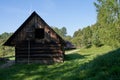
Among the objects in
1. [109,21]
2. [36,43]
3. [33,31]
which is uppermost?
[109,21]

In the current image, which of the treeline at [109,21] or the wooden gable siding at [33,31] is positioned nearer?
the wooden gable siding at [33,31]

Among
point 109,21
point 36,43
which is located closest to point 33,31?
point 36,43

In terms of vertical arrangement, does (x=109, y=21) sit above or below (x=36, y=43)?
above

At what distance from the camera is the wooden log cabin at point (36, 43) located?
27.1 m

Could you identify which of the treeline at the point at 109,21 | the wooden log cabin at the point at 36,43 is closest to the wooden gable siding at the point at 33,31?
the wooden log cabin at the point at 36,43

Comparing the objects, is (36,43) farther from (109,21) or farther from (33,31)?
(109,21)

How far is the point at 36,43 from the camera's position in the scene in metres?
27.4

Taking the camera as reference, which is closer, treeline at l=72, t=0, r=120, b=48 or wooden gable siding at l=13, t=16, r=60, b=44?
wooden gable siding at l=13, t=16, r=60, b=44

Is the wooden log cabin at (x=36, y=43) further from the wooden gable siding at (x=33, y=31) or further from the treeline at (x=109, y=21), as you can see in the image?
the treeline at (x=109, y=21)

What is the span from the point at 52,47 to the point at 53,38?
95 cm

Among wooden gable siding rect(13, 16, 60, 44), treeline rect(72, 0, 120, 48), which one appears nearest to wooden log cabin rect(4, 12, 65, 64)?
wooden gable siding rect(13, 16, 60, 44)

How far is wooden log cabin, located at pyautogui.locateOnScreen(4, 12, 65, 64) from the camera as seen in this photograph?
2708cm

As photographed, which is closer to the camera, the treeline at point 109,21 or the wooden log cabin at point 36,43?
the wooden log cabin at point 36,43

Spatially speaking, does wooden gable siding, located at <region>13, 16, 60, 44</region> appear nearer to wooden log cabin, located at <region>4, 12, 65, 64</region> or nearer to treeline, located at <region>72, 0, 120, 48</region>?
wooden log cabin, located at <region>4, 12, 65, 64</region>
